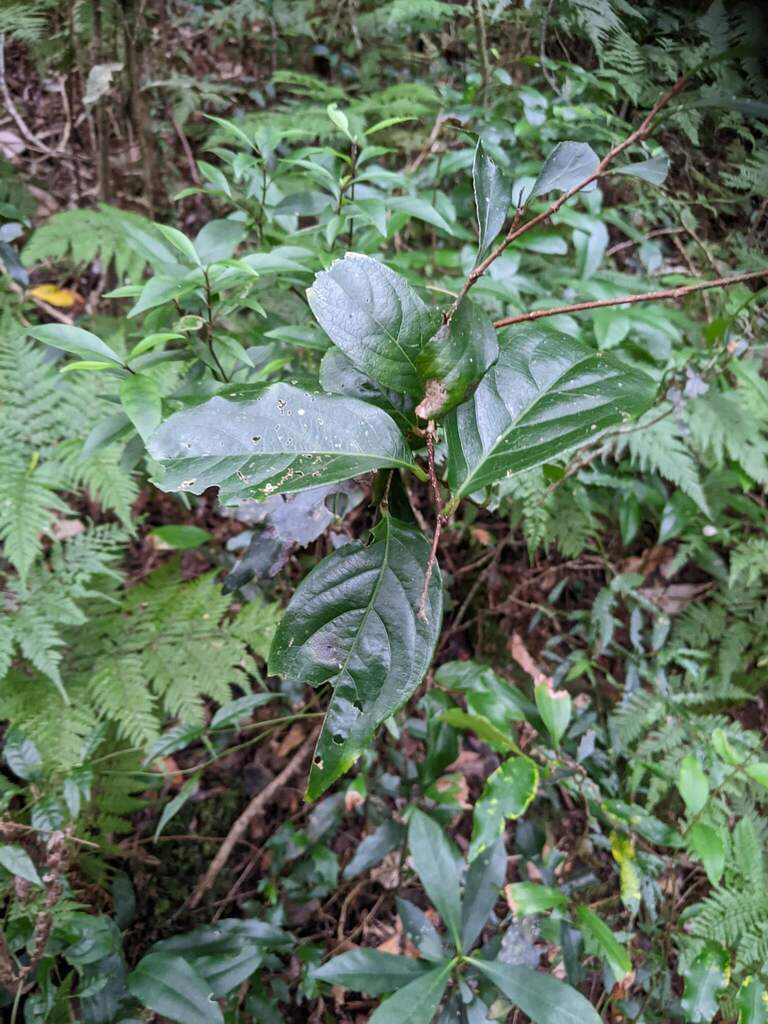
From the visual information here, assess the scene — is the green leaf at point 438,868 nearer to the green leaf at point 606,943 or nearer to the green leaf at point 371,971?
the green leaf at point 371,971

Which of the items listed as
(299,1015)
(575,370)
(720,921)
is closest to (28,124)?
(575,370)

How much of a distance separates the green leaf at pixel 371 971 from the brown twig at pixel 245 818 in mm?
591

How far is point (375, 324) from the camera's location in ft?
2.30

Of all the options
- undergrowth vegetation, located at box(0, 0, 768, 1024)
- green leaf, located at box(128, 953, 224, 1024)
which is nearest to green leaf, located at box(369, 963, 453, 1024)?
undergrowth vegetation, located at box(0, 0, 768, 1024)

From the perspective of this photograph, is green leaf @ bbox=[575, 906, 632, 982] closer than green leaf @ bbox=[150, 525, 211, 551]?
Yes

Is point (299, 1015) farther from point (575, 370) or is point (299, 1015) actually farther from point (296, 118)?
point (296, 118)

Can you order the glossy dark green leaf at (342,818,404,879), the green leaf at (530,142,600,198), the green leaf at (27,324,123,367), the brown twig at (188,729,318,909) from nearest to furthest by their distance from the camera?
the green leaf at (530,142,600,198) → the green leaf at (27,324,123,367) → the glossy dark green leaf at (342,818,404,879) → the brown twig at (188,729,318,909)

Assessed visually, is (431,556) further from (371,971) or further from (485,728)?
(371,971)

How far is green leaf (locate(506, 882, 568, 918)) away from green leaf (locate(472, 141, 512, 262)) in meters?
1.13

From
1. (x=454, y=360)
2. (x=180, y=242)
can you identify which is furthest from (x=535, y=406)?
(x=180, y=242)

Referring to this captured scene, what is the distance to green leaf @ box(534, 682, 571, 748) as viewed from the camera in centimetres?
123

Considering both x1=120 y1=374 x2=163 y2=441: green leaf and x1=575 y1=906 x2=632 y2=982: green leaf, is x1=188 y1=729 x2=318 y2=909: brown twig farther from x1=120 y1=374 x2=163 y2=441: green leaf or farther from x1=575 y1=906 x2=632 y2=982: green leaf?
x1=120 y1=374 x2=163 y2=441: green leaf

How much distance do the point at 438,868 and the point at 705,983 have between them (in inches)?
21.6

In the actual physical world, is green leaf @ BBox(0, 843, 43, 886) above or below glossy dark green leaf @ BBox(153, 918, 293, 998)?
above
